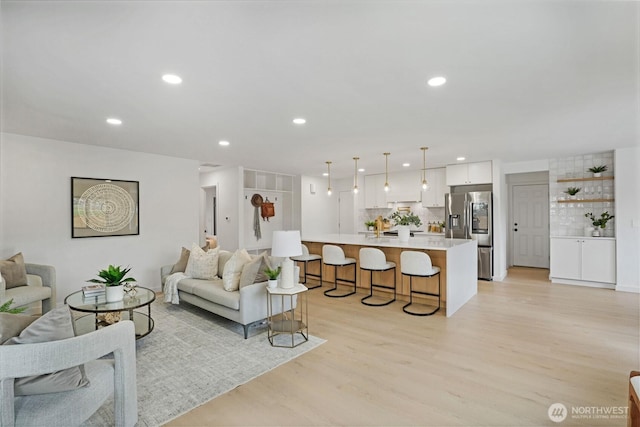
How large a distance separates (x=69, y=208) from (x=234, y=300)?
A: 10.4 ft

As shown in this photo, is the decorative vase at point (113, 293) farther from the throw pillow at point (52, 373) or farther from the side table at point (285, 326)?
the throw pillow at point (52, 373)

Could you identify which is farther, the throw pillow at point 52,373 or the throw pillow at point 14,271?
the throw pillow at point 14,271

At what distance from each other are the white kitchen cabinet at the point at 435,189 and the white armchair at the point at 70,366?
680cm

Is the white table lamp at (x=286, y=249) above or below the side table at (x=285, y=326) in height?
above

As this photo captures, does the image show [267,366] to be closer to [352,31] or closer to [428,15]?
[352,31]

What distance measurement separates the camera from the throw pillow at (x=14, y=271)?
360 centimetres

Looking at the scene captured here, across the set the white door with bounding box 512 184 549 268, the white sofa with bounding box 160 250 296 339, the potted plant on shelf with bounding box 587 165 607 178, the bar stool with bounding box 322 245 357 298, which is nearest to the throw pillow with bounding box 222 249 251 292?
the white sofa with bounding box 160 250 296 339

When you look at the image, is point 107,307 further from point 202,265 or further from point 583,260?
point 583,260

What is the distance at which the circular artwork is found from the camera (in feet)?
15.5

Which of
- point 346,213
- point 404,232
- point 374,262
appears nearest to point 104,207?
point 374,262

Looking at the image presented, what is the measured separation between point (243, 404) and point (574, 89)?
3.78 meters

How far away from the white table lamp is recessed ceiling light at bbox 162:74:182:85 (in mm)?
1651

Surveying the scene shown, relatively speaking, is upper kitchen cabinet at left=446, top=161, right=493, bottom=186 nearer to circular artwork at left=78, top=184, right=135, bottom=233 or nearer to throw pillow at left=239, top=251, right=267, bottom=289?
throw pillow at left=239, top=251, right=267, bottom=289

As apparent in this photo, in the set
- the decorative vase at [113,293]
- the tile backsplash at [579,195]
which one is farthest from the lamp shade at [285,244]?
the tile backsplash at [579,195]
